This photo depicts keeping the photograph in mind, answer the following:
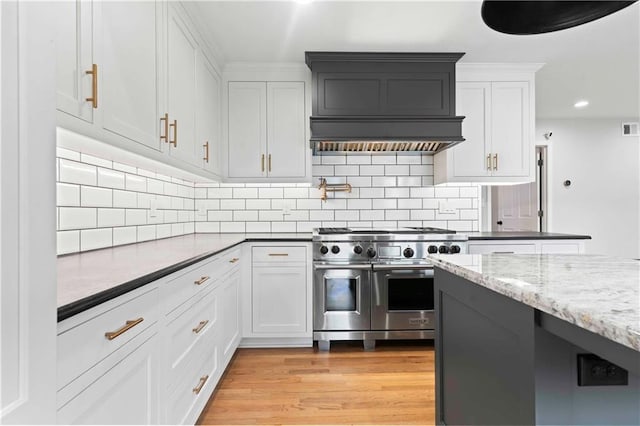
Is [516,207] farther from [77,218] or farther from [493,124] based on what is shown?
[77,218]

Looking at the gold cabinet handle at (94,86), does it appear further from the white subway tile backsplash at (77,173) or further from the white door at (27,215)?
the white door at (27,215)

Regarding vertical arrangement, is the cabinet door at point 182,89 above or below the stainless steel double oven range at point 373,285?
above

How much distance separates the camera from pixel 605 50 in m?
2.85

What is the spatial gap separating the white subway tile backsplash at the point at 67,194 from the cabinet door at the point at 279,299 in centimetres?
140

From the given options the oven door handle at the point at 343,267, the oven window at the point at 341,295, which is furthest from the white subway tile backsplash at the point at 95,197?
the oven window at the point at 341,295

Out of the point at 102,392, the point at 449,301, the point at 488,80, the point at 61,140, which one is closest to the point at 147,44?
the point at 61,140

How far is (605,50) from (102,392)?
159 inches

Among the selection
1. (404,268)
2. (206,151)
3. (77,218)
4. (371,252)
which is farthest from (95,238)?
(404,268)

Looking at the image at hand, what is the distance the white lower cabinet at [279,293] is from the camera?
2.74 meters

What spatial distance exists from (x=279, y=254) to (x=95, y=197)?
1.37 metres

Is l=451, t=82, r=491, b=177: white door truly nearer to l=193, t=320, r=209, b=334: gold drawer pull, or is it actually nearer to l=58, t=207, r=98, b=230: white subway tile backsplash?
l=193, t=320, r=209, b=334: gold drawer pull

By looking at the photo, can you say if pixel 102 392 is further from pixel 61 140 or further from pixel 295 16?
pixel 295 16

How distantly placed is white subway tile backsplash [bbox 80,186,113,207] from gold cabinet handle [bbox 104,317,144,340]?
94 cm

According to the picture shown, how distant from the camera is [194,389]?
1590 millimetres
